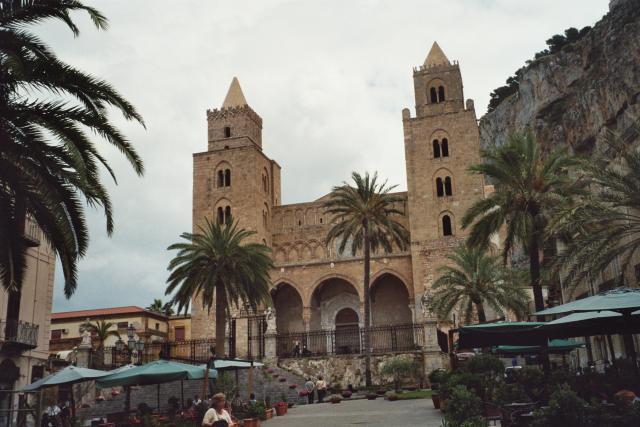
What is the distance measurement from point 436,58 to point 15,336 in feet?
112

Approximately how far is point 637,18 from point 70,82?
127ft

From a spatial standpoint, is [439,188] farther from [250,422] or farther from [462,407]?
[462,407]

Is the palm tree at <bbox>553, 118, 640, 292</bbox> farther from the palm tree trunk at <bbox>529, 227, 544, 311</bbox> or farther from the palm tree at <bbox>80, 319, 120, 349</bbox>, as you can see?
the palm tree at <bbox>80, 319, 120, 349</bbox>

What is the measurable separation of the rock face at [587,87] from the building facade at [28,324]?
29916 millimetres

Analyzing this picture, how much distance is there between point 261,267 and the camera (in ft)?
96.8

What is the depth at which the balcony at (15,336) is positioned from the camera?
860 inches

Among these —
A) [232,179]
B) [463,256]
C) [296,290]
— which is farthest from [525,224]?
[232,179]

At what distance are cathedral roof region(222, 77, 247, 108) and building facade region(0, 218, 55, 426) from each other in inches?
1000

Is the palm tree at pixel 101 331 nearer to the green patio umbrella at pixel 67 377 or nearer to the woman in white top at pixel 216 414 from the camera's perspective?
the green patio umbrella at pixel 67 377

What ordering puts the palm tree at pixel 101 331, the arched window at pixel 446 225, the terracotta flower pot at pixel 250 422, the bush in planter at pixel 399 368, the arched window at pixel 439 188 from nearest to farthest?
the terracotta flower pot at pixel 250 422
the bush in planter at pixel 399 368
the arched window at pixel 446 225
the arched window at pixel 439 188
the palm tree at pixel 101 331

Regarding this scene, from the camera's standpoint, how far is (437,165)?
43250mm

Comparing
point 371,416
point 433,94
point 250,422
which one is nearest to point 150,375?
point 250,422

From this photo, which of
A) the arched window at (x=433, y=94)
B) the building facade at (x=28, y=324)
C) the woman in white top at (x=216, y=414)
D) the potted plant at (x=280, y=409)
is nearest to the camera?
the woman in white top at (x=216, y=414)

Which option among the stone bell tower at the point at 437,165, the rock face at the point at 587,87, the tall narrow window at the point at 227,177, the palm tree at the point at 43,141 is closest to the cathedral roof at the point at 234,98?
the tall narrow window at the point at 227,177
